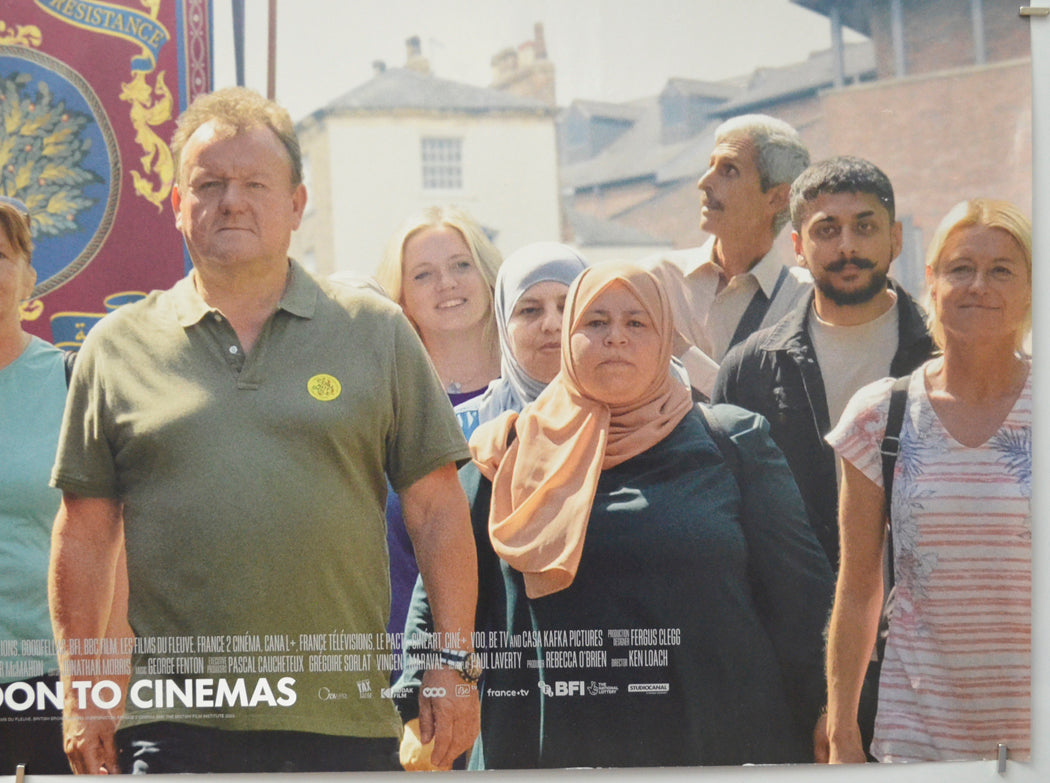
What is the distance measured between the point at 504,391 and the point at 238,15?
127 centimetres

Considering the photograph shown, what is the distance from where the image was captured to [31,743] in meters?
2.96

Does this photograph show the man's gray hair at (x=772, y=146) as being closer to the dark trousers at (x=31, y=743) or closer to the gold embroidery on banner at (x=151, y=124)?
the gold embroidery on banner at (x=151, y=124)

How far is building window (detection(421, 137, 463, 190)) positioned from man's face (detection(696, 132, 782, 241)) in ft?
2.21

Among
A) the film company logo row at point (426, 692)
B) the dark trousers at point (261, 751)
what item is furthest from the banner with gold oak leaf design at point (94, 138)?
the film company logo row at point (426, 692)

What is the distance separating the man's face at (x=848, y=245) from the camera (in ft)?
9.95

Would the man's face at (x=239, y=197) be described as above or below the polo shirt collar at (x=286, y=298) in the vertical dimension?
above

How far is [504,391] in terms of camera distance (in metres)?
3.03

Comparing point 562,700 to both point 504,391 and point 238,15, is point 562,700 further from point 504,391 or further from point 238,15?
point 238,15

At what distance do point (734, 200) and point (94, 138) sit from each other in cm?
179

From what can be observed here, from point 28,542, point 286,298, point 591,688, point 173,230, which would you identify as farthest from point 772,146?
point 28,542

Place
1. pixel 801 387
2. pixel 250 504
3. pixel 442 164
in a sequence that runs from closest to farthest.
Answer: pixel 250 504 → pixel 801 387 → pixel 442 164

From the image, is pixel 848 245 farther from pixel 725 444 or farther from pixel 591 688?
pixel 591 688

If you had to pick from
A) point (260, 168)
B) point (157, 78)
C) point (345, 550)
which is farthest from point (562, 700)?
point (157, 78)

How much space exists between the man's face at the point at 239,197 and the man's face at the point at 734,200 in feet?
3.67
